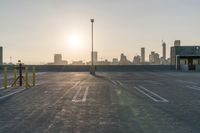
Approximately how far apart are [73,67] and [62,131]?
69.0 metres

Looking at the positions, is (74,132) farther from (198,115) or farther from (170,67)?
(170,67)

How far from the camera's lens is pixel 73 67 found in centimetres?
7662

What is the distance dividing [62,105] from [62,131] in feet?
15.2

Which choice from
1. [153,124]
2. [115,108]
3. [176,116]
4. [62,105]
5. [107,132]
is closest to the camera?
[107,132]

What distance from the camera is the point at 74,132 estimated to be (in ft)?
25.4

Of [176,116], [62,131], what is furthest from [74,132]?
[176,116]

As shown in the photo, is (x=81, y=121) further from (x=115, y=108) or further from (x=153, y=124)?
(x=115, y=108)

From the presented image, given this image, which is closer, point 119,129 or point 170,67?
point 119,129

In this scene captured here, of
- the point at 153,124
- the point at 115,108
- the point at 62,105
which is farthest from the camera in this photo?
the point at 62,105

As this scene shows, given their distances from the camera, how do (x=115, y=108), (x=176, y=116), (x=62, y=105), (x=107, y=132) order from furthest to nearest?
(x=62, y=105), (x=115, y=108), (x=176, y=116), (x=107, y=132)

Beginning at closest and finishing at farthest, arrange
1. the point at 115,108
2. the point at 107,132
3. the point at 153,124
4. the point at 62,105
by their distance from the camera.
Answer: the point at 107,132 < the point at 153,124 < the point at 115,108 < the point at 62,105

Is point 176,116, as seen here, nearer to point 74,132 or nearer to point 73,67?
point 74,132

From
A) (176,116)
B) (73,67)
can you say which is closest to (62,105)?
(176,116)

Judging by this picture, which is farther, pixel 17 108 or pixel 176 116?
pixel 17 108
